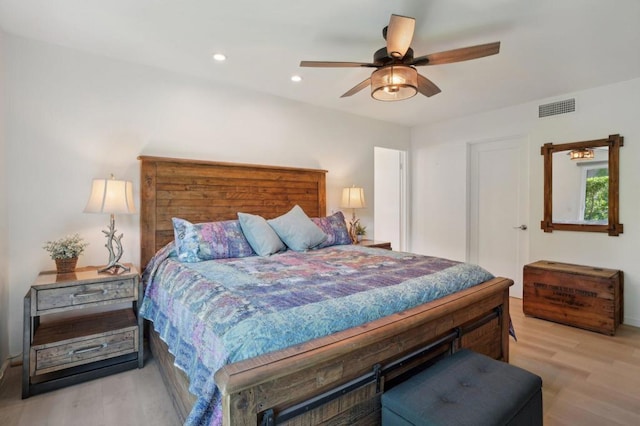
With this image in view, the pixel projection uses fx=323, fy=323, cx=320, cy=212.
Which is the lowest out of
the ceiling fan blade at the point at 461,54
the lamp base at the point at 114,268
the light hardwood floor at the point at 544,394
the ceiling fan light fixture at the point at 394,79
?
the light hardwood floor at the point at 544,394

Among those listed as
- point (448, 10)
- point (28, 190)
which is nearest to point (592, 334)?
point (448, 10)

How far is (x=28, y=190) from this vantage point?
2.53 meters

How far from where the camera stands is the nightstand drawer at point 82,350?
6.98 feet

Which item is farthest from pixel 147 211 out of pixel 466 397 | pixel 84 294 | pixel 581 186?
pixel 581 186

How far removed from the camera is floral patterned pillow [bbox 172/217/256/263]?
101 inches

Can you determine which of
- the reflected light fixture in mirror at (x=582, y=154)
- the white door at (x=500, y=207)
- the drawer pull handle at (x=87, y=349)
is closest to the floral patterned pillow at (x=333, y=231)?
the drawer pull handle at (x=87, y=349)

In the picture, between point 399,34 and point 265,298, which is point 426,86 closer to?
point 399,34

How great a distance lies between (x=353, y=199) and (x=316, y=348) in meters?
3.04

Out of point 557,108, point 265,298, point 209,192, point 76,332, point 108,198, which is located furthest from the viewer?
point 557,108

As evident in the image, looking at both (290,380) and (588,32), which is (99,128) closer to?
(290,380)

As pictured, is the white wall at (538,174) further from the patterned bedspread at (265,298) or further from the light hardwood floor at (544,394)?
the patterned bedspread at (265,298)

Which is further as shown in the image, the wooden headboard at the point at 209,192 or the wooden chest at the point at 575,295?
the wooden chest at the point at 575,295

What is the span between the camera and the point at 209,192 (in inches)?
129

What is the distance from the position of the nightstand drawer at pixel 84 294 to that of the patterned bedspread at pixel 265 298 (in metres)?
0.16
